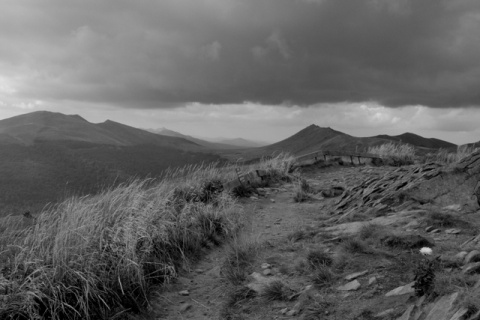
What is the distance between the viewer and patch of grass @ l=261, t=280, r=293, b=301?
4703mm

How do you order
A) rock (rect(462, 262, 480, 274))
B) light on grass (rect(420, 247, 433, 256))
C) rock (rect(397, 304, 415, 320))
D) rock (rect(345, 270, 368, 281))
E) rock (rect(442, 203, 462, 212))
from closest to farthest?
1. rock (rect(397, 304, 415, 320))
2. rock (rect(462, 262, 480, 274))
3. rock (rect(345, 270, 368, 281))
4. light on grass (rect(420, 247, 433, 256))
5. rock (rect(442, 203, 462, 212))

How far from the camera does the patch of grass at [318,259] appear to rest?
16.9 feet

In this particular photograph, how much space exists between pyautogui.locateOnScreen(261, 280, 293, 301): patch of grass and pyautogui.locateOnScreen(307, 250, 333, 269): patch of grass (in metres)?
0.51

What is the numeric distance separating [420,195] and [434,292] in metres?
4.15

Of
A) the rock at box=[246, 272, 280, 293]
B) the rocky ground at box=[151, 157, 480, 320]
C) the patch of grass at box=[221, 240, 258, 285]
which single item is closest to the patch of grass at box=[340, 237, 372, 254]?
the rocky ground at box=[151, 157, 480, 320]

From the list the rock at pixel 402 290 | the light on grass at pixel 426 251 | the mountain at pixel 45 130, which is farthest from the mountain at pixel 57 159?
the rock at pixel 402 290

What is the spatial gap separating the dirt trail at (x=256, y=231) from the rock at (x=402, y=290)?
195cm

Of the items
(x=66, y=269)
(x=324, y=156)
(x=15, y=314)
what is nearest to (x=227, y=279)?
(x=66, y=269)

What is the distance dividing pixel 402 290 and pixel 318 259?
137cm

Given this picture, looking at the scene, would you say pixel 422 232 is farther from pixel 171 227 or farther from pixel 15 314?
pixel 15 314

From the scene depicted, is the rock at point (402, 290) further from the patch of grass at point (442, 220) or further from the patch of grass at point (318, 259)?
the patch of grass at point (442, 220)

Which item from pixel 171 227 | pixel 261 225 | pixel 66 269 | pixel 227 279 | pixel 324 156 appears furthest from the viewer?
pixel 324 156

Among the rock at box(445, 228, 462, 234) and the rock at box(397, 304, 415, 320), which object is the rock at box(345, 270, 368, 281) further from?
the rock at box(445, 228, 462, 234)

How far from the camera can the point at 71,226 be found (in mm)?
5562
